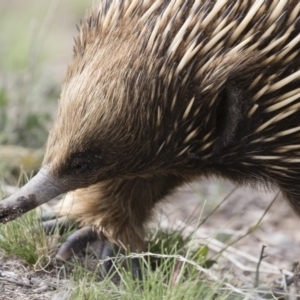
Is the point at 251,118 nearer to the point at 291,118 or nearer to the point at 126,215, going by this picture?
the point at 291,118

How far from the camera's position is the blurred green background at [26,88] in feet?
18.6

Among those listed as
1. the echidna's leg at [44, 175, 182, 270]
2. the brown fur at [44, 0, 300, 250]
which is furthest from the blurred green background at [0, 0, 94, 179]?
the brown fur at [44, 0, 300, 250]

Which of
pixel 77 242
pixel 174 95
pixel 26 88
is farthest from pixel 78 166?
pixel 26 88

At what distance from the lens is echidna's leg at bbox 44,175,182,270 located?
4.20 metres

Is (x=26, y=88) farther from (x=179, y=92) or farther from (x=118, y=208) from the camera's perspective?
(x=179, y=92)

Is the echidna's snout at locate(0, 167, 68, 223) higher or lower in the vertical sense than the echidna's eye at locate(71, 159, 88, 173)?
lower

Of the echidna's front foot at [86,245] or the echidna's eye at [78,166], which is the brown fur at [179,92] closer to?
the echidna's eye at [78,166]

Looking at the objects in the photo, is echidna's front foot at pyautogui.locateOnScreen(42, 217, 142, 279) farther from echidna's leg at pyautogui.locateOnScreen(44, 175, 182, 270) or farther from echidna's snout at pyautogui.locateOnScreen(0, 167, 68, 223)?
echidna's snout at pyautogui.locateOnScreen(0, 167, 68, 223)

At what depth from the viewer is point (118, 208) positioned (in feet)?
13.9

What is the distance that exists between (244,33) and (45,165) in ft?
3.18

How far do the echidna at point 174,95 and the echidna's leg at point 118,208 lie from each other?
55cm

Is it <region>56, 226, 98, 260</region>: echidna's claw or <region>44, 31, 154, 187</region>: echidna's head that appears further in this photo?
<region>56, 226, 98, 260</region>: echidna's claw

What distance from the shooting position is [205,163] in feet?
12.0

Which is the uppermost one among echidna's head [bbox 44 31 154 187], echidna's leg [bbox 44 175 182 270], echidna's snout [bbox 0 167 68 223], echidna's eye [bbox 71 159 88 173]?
echidna's head [bbox 44 31 154 187]
